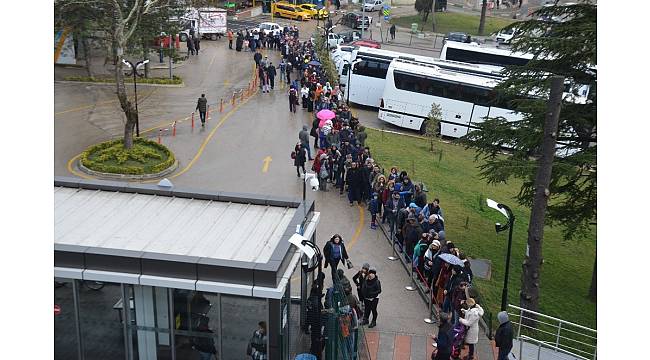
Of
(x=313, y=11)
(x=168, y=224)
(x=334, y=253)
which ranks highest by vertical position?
(x=313, y=11)

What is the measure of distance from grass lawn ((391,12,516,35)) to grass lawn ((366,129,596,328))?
1782 inches

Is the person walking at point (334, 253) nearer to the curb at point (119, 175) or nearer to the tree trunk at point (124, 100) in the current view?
the curb at point (119, 175)

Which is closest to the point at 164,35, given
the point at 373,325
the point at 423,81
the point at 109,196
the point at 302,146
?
the point at 423,81

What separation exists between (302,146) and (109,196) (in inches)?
388

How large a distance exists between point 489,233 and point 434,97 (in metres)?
13.9

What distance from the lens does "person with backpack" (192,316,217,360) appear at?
1214cm

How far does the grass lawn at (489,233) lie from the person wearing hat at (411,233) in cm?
201

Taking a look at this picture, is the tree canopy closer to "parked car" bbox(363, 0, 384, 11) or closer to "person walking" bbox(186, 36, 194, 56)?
"person walking" bbox(186, 36, 194, 56)

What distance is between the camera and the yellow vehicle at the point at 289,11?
7375cm

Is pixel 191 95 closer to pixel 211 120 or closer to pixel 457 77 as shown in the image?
pixel 211 120

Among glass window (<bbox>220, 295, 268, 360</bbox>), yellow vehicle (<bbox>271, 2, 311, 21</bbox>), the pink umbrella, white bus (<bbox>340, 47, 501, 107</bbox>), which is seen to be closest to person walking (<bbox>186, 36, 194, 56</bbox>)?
white bus (<bbox>340, 47, 501, 107</bbox>)

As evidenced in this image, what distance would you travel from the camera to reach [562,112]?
17.5m

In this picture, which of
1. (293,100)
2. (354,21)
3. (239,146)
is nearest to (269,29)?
(354,21)

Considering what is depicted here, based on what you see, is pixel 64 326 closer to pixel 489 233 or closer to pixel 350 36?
pixel 489 233
